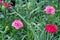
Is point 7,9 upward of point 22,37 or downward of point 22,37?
upward

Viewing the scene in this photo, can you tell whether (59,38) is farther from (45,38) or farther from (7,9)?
(7,9)

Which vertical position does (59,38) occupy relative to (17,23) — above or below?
below

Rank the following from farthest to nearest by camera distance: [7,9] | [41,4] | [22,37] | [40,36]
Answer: [41,4] → [7,9] → [22,37] → [40,36]

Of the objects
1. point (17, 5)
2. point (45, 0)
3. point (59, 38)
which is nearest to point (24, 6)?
point (17, 5)

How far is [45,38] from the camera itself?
2469mm

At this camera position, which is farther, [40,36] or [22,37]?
[22,37]

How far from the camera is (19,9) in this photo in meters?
2.99

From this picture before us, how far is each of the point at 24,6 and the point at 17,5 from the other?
0.09 meters

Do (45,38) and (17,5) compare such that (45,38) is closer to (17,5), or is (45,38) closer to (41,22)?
(41,22)

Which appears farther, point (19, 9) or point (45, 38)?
point (19, 9)

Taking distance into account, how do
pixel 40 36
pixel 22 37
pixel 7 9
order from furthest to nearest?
pixel 7 9, pixel 22 37, pixel 40 36

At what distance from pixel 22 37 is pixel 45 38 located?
307 millimetres

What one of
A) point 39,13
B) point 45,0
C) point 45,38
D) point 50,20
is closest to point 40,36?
point 45,38

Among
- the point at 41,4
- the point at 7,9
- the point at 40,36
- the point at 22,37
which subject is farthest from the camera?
the point at 41,4
